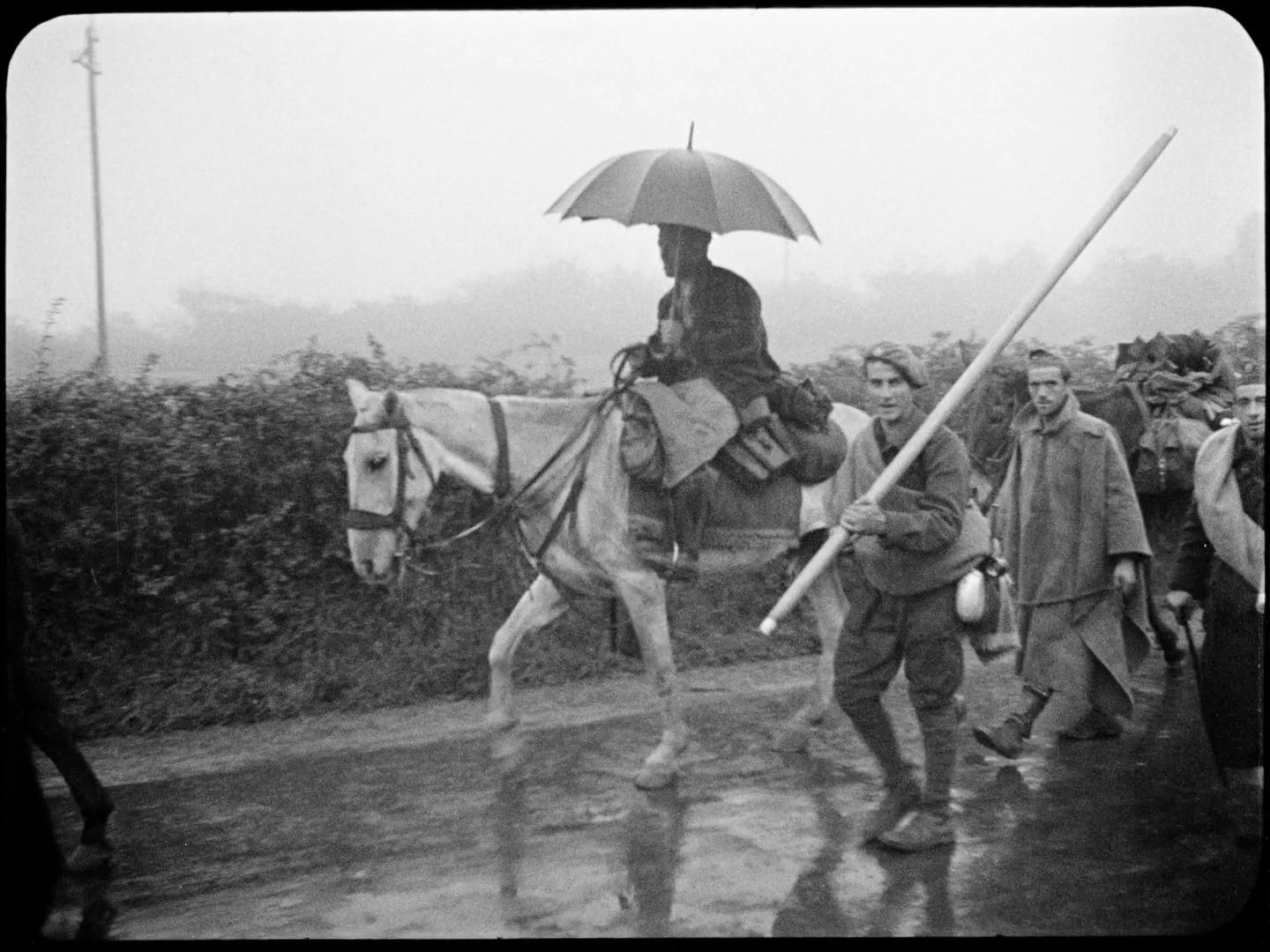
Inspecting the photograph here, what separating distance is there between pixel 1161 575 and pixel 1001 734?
3.07 ft

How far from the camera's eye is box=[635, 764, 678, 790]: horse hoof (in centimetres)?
451

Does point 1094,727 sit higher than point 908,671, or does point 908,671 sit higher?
point 908,671

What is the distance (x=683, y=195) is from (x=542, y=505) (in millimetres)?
1230

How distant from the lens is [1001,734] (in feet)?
15.1

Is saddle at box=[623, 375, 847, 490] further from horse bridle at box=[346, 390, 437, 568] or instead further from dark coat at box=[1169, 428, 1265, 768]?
dark coat at box=[1169, 428, 1265, 768]

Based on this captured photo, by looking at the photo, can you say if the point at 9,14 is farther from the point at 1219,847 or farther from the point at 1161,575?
the point at 1219,847

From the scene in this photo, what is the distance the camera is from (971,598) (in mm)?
4270

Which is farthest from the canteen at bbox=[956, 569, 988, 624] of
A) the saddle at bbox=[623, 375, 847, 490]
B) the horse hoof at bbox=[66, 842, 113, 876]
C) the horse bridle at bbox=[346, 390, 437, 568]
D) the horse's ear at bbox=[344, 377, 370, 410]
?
the horse hoof at bbox=[66, 842, 113, 876]

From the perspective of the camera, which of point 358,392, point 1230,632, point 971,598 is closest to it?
point 971,598

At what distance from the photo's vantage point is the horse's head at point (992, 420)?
4.68m

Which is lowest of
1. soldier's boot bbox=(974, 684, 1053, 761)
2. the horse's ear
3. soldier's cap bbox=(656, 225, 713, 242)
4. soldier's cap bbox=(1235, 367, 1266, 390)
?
soldier's boot bbox=(974, 684, 1053, 761)

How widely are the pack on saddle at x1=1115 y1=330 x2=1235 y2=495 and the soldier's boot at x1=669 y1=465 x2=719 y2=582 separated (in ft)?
5.24

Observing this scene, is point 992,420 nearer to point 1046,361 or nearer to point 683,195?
point 1046,361

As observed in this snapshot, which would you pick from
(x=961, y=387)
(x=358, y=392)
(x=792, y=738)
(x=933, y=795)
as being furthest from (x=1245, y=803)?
(x=358, y=392)
